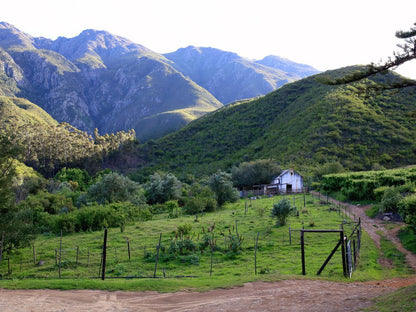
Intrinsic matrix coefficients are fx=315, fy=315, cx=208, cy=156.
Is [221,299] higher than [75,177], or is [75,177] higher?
[75,177]

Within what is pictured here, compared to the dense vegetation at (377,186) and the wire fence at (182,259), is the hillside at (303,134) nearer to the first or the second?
the dense vegetation at (377,186)

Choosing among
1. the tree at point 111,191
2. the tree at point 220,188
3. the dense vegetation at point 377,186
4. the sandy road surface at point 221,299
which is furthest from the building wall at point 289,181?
the sandy road surface at point 221,299

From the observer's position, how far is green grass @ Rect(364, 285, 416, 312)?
727 cm

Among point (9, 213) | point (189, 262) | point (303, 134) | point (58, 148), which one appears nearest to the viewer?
point (189, 262)

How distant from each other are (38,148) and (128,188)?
1821 inches

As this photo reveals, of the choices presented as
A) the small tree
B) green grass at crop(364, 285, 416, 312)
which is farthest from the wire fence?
green grass at crop(364, 285, 416, 312)

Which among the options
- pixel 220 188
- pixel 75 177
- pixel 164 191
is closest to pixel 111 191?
pixel 164 191

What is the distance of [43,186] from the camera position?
54844 mm

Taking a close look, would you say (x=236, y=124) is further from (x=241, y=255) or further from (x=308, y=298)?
(x=308, y=298)

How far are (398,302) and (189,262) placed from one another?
1049 centimetres

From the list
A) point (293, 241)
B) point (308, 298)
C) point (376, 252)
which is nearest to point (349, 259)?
point (308, 298)

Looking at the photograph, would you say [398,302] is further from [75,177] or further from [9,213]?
[75,177]

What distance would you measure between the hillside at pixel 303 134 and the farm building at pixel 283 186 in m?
6.12

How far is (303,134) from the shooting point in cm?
6188
